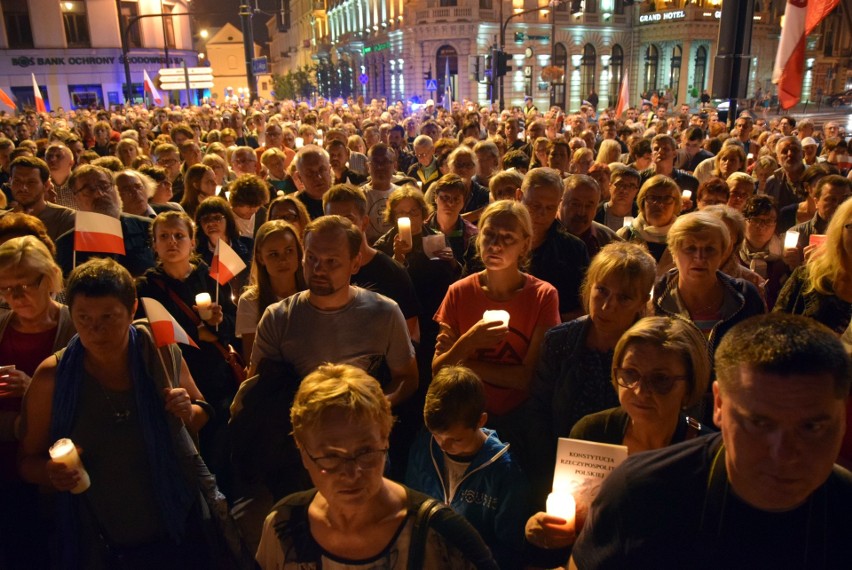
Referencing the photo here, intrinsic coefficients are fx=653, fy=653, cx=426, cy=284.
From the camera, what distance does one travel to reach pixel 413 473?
8.80ft

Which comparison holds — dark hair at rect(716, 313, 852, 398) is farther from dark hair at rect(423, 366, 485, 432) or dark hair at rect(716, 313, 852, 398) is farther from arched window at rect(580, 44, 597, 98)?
arched window at rect(580, 44, 597, 98)

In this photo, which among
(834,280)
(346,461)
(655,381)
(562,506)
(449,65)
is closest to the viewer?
(346,461)

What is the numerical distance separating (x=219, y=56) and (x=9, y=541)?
9210 cm

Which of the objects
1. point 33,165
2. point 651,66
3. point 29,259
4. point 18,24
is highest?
point 18,24

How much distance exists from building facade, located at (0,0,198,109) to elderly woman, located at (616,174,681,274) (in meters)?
40.8

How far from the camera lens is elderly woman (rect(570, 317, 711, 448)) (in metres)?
2.18

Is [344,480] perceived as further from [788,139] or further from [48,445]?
[788,139]

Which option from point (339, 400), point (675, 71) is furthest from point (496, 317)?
point (675, 71)

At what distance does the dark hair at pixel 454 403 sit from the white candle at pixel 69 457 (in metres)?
1.23

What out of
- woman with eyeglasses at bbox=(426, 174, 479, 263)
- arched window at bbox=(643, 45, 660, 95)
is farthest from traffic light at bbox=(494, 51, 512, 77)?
arched window at bbox=(643, 45, 660, 95)

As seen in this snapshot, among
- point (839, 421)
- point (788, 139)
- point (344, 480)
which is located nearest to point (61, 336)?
point (344, 480)

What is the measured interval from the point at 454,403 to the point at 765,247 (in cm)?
349

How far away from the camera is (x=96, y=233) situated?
157 inches

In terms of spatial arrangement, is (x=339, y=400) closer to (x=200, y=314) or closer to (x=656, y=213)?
(x=200, y=314)
